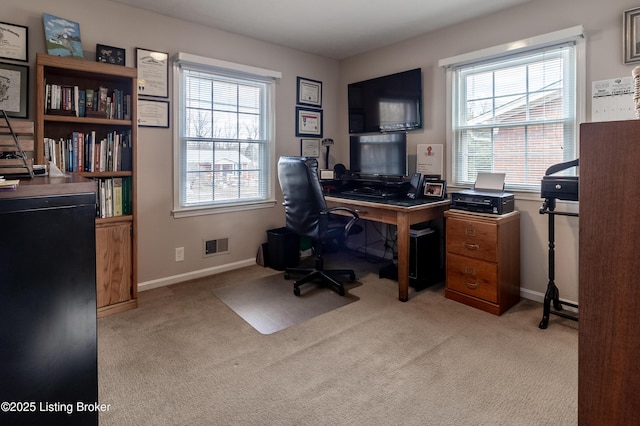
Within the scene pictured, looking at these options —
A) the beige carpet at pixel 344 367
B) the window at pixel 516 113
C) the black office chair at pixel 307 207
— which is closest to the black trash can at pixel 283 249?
the black office chair at pixel 307 207

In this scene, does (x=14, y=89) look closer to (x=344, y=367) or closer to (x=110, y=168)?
(x=110, y=168)

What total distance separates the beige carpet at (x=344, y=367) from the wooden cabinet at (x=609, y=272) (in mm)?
976

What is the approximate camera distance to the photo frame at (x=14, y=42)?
2492 mm

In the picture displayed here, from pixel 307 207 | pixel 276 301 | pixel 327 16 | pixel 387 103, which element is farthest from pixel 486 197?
pixel 327 16

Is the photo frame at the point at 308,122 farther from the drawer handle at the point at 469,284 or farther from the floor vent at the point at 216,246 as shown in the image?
the drawer handle at the point at 469,284

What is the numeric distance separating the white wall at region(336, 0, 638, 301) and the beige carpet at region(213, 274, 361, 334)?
152 cm

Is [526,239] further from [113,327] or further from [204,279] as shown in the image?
[113,327]

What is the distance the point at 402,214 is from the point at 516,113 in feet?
4.34

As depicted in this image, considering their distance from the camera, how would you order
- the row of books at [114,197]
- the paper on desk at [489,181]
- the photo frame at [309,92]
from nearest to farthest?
the row of books at [114,197] < the paper on desk at [489,181] < the photo frame at [309,92]

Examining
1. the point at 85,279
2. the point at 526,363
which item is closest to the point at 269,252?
the point at 526,363

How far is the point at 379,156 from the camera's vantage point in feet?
12.5

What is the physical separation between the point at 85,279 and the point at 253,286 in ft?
8.26

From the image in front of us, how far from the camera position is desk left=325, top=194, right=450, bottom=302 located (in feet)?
9.55

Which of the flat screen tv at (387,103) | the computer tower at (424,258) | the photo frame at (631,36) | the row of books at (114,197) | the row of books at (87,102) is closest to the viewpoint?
the photo frame at (631,36)
